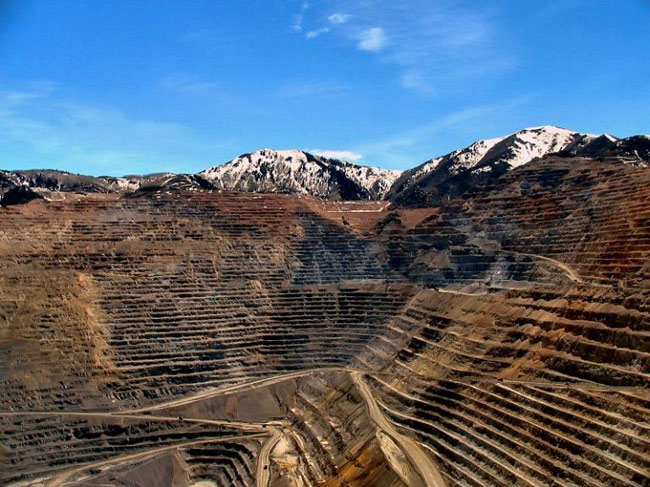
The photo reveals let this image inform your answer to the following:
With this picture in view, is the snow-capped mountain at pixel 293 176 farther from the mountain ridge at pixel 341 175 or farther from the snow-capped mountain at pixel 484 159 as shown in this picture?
the snow-capped mountain at pixel 484 159

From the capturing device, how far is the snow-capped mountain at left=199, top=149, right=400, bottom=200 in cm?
10188

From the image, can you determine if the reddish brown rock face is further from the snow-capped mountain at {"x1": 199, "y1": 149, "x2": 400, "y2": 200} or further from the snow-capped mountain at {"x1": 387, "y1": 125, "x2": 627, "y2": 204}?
the snow-capped mountain at {"x1": 199, "y1": 149, "x2": 400, "y2": 200}

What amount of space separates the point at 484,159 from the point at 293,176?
3308 cm

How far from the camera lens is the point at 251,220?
61.2 m

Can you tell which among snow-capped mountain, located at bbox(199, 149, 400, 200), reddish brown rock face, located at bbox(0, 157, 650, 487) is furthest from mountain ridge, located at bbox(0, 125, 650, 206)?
reddish brown rock face, located at bbox(0, 157, 650, 487)

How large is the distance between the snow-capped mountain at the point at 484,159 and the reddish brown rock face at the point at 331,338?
60.8 ft

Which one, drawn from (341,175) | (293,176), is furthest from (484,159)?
(293,176)

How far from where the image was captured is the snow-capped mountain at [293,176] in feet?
334

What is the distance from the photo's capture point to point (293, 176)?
349ft

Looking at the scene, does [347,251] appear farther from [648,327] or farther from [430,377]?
[648,327]

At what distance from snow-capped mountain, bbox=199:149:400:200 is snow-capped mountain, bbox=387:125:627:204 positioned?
23.1 ft

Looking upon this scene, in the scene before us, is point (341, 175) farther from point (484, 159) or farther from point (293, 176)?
point (484, 159)

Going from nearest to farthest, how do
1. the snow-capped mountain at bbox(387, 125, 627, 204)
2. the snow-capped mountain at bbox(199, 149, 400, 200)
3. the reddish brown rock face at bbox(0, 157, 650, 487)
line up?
the reddish brown rock face at bbox(0, 157, 650, 487)
the snow-capped mountain at bbox(387, 125, 627, 204)
the snow-capped mountain at bbox(199, 149, 400, 200)

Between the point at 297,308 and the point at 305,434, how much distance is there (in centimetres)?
1557
